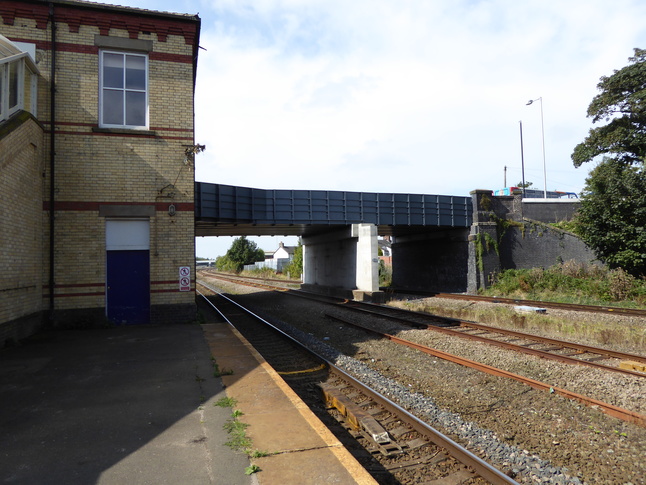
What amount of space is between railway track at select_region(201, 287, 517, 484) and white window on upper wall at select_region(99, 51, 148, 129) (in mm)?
7565

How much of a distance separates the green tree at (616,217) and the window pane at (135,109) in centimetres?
1894

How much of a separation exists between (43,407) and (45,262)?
640cm

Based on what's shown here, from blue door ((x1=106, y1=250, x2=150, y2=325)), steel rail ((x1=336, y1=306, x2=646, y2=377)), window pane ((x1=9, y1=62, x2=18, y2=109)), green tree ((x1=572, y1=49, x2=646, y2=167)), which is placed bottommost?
steel rail ((x1=336, y1=306, x2=646, y2=377))

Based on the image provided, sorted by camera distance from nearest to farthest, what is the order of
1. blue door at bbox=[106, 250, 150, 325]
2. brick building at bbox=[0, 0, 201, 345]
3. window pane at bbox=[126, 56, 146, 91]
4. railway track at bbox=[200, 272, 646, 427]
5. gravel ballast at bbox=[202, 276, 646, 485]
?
gravel ballast at bbox=[202, 276, 646, 485], railway track at bbox=[200, 272, 646, 427], brick building at bbox=[0, 0, 201, 345], blue door at bbox=[106, 250, 150, 325], window pane at bbox=[126, 56, 146, 91]

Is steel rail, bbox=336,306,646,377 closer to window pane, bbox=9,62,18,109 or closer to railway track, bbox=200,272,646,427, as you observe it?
railway track, bbox=200,272,646,427

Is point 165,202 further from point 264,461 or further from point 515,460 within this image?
point 515,460

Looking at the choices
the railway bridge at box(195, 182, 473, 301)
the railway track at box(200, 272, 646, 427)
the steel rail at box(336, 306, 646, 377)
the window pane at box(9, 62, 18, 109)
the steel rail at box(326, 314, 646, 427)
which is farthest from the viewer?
the railway bridge at box(195, 182, 473, 301)

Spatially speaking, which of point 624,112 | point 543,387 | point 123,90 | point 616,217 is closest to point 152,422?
point 543,387

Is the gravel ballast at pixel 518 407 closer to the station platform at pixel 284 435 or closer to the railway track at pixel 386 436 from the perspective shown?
the railway track at pixel 386 436

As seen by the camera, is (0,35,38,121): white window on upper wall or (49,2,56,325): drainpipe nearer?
(0,35,38,121): white window on upper wall

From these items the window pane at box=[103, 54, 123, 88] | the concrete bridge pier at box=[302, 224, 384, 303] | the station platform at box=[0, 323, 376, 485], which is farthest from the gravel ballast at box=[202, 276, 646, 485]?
the concrete bridge pier at box=[302, 224, 384, 303]

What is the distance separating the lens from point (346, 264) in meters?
24.4

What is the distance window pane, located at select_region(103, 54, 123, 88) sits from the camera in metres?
10.8

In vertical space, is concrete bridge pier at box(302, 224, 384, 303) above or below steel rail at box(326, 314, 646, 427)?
above
